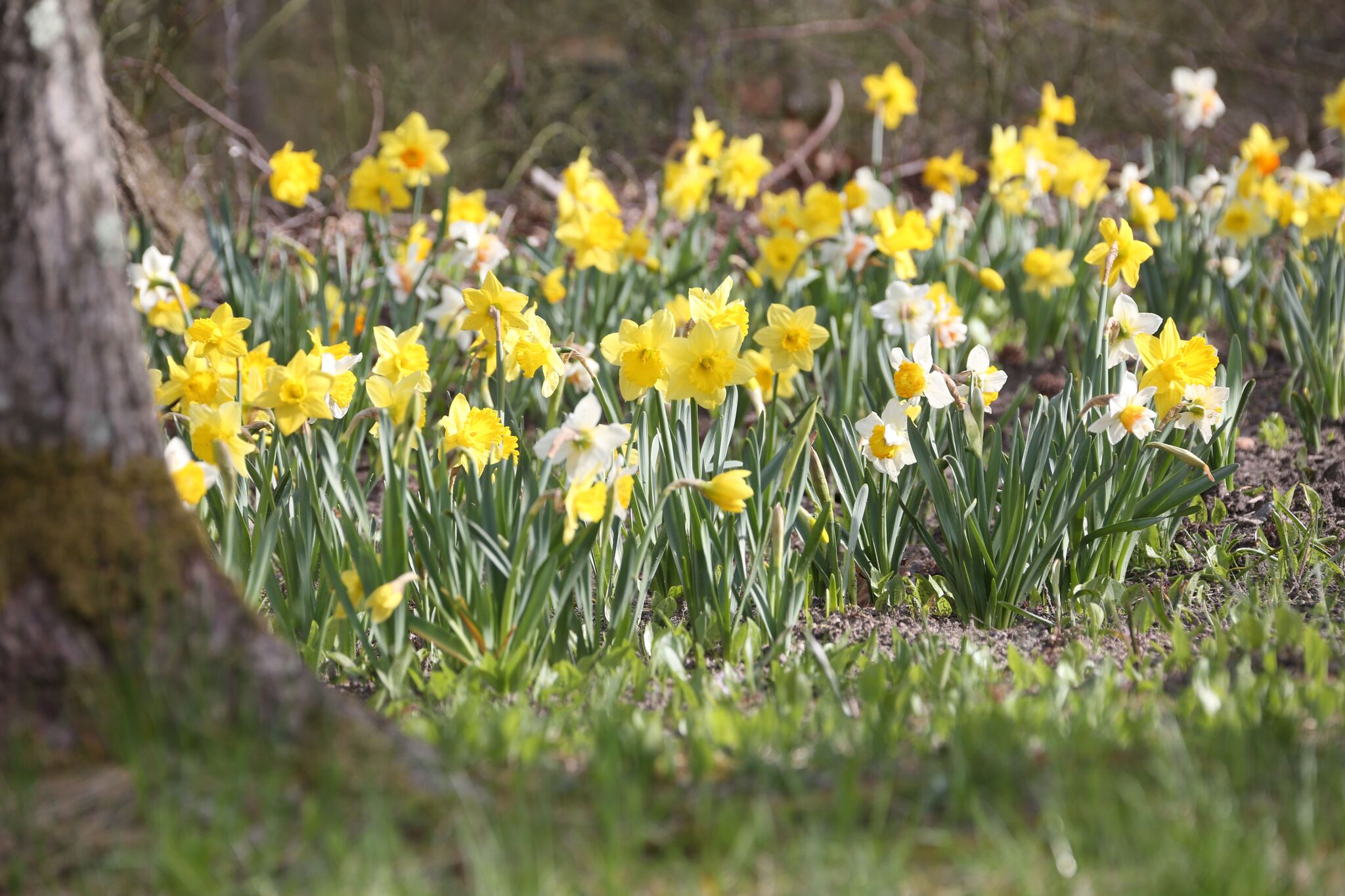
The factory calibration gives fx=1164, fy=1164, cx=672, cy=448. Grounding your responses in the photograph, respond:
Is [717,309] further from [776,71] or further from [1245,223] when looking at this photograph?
[776,71]

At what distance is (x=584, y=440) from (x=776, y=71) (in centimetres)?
667

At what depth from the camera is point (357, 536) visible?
1864mm

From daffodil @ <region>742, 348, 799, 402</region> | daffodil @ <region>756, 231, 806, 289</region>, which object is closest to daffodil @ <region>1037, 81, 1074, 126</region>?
daffodil @ <region>756, 231, 806, 289</region>

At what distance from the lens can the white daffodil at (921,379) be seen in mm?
2244

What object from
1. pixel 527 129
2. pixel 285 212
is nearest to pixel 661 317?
pixel 285 212

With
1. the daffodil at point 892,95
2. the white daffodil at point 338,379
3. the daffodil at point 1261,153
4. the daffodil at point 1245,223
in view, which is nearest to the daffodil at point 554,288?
the white daffodil at point 338,379

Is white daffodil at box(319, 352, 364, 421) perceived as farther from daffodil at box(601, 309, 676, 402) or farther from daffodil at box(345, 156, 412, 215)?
daffodil at box(345, 156, 412, 215)

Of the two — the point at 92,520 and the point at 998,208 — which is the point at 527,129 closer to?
the point at 998,208

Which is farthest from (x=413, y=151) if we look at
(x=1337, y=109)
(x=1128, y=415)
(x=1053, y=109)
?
(x=1337, y=109)

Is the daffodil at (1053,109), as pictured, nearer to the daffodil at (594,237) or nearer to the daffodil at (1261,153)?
the daffodil at (1261,153)

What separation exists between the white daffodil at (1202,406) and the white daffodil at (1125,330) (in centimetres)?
13

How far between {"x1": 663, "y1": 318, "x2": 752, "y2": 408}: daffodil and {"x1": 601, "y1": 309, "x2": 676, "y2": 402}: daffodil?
3 centimetres

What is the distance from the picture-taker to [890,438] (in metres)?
2.24

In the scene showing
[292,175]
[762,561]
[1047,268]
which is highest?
[292,175]
